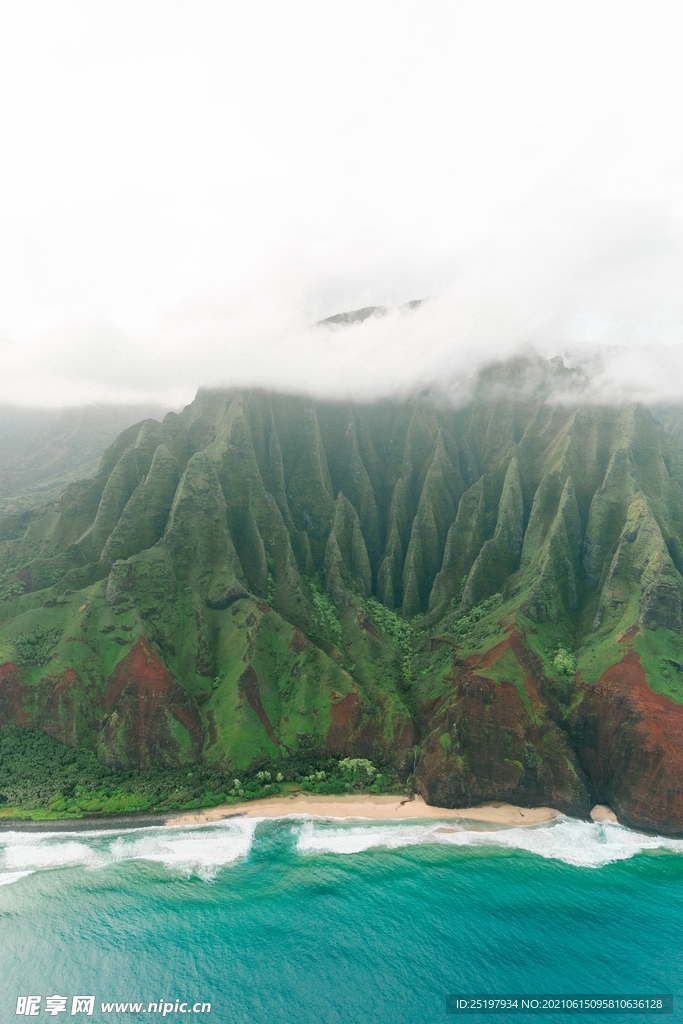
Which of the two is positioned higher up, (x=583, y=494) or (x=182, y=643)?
(x=583, y=494)

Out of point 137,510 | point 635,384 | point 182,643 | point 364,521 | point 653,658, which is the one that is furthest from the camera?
point 635,384

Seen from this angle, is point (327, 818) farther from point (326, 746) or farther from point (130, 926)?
point (130, 926)

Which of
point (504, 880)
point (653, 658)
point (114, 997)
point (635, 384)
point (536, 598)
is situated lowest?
point (504, 880)

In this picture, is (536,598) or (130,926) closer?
(130,926)

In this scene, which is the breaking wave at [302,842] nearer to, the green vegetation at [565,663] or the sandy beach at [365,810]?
the sandy beach at [365,810]

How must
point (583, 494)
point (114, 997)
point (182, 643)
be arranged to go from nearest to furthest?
1. point (114, 997)
2. point (182, 643)
3. point (583, 494)

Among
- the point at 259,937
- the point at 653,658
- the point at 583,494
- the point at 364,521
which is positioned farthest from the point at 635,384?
the point at 259,937
